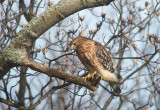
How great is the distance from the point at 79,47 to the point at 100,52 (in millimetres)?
455

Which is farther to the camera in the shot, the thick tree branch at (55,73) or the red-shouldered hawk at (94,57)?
the red-shouldered hawk at (94,57)

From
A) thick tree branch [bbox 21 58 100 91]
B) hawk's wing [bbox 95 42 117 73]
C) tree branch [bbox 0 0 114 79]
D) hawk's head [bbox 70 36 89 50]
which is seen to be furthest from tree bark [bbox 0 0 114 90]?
hawk's wing [bbox 95 42 117 73]

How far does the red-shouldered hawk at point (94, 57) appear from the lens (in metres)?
5.02

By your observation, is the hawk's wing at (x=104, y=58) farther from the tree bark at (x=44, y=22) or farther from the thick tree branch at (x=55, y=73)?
the tree bark at (x=44, y=22)

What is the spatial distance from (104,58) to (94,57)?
0.97 ft

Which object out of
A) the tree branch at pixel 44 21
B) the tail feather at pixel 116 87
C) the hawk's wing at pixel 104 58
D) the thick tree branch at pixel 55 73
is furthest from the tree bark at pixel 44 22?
the tail feather at pixel 116 87

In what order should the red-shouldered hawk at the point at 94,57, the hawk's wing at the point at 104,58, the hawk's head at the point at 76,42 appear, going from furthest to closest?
the hawk's wing at the point at 104,58 → the red-shouldered hawk at the point at 94,57 → the hawk's head at the point at 76,42

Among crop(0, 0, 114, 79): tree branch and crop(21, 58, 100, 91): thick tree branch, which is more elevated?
crop(0, 0, 114, 79): tree branch

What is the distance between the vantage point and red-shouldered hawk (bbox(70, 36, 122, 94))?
16.5 ft

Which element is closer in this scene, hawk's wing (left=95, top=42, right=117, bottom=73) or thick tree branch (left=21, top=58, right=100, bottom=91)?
thick tree branch (left=21, top=58, right=100, bottom=91)

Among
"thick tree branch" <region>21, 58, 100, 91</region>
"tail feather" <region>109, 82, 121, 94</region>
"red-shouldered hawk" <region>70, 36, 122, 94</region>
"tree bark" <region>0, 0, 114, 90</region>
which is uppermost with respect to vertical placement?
"red-shouldered hawk" <region>70, 36, 122, 94</region>

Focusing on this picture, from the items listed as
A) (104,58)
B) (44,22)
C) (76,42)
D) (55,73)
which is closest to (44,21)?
(44,22)

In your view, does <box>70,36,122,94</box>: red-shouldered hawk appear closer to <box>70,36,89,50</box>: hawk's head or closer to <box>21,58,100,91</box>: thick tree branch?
<box>70,36,89,50</box>: hawk's head

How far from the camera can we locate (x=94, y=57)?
16.7 feet
